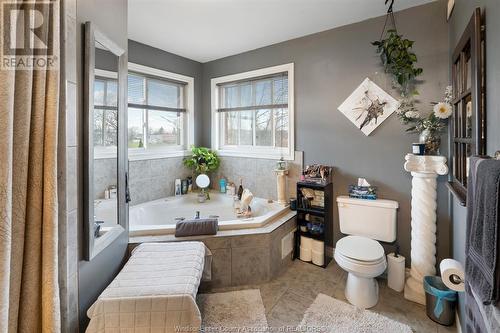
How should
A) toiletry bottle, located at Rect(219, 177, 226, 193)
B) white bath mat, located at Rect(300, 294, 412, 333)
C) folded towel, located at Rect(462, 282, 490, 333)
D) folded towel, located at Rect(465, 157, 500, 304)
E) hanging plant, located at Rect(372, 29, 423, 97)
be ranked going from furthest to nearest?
toiletry bottle, located at Rect(219, 177, 226, 193) < hanging plant, located at Rect(372, 29, 423, 97) < white bath mat, located at Rect(300, 294, 412, 333) < folded towel, located at Rect(462, 282, 490, 333) < folded towel, located at Rect(465, 157, 500, 304)

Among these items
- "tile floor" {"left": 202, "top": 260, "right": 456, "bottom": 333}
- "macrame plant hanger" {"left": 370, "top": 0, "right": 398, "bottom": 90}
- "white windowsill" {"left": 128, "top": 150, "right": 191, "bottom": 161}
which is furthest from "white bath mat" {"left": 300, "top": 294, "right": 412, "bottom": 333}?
"white windowsill" {"left": 128, "top": 150, "right": 191, "bottom": 161}

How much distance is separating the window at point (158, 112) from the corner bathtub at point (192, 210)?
26.6 inches

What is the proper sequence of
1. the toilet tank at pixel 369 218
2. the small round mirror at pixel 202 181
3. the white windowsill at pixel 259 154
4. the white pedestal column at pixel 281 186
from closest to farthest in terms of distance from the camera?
the toilet tank at pixel 369 218 → the white pedestal column at pixel 281 186 → the white windowsill at pixel 259 154 → the small round mirror at pixel 202 181

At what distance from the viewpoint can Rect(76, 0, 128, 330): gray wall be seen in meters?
1.29

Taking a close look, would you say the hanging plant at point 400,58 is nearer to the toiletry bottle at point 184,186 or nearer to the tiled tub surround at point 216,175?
the tiled tub surround at point 216,175

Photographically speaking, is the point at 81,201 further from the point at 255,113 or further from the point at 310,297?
the point at 255,113

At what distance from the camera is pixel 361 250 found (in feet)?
6.64

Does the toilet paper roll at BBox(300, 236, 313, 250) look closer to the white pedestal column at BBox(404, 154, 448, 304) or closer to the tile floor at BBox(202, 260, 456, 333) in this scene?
the tile floor at BBox(202, 260, 456, 333)

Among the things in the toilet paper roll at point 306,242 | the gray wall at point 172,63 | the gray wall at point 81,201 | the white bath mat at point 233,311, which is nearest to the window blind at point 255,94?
the gray wall at point 172,63

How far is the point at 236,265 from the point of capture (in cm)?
222

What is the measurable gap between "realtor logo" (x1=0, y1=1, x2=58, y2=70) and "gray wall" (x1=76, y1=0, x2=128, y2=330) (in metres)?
0.44

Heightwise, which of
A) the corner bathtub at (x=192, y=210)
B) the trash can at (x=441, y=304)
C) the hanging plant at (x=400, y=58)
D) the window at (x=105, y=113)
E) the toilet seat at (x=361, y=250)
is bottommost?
the trash can at (x=441, y=304)

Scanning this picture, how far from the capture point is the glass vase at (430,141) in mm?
2092

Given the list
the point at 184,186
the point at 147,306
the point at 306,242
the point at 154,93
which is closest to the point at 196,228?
the point at 147,306
